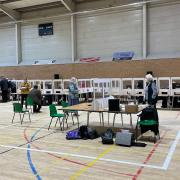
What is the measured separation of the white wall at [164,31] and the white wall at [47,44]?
18.1ft

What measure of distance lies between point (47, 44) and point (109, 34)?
181 inches

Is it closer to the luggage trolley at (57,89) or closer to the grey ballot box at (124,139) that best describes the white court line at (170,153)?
the grey ballot box at (124,139)

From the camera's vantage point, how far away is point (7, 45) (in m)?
Answer: 20.2

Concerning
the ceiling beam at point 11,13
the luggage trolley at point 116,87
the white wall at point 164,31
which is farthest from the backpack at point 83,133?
the ceiling beam at point 11,13

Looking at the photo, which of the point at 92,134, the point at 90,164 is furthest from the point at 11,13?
the point at 90,164

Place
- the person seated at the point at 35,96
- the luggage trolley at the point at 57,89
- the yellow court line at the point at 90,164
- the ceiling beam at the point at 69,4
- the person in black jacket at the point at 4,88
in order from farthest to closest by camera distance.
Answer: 1. the ceiling beam at the point at 69,4
2. the person in black jacket at the point at 4,88
3. the luggage trolley at the point at 57,89
4. the person seated at the point at 35,96
5. the yellow court line at the point at 90,164

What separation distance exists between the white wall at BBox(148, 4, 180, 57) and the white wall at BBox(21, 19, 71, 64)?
5.51m

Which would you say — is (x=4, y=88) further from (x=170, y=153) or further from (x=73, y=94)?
(x=170, y=153)

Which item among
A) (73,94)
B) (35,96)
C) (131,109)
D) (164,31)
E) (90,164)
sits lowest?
(90,164)

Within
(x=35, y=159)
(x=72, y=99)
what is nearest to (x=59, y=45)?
(x=72, y=99)

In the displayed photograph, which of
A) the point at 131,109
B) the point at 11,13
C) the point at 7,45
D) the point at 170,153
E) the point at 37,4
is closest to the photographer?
the point at 170,153

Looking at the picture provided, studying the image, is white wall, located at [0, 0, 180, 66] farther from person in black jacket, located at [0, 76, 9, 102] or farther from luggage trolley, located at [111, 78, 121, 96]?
person in black jacket, located at [0, 76, 9, 102]

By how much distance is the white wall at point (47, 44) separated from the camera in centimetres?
1794

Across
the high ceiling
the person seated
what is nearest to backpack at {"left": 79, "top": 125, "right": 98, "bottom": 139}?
the person seated
